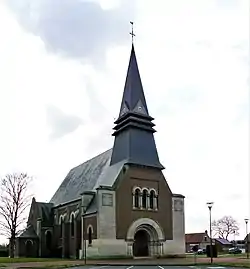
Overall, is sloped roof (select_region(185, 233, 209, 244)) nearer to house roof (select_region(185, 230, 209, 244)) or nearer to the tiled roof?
house roof (select_region(185, 230, 209, 244))

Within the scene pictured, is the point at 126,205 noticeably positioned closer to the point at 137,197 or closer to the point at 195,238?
the point at 137,197

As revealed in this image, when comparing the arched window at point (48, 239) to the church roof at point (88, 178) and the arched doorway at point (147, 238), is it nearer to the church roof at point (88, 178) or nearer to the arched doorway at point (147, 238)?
the church roof at point (88, 178)

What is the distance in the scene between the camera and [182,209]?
5975 centimetres

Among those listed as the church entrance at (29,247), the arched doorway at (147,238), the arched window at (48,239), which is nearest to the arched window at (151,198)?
the arched doorway at (147,238)

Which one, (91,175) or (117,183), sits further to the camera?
(91,175)

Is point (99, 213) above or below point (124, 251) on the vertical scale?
above

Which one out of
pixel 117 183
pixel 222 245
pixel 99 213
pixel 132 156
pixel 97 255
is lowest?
pixel 222 245

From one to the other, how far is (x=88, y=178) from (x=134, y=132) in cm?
1112

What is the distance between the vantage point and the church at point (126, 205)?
52938 millimetres

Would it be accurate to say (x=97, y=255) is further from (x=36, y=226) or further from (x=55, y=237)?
(x=36, y=226)

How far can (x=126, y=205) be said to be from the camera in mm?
54094

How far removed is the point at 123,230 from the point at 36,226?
849 inches

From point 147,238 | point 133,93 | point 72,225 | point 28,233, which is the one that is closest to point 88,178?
point 72,225

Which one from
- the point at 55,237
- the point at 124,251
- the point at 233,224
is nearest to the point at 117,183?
the point at 124,251
